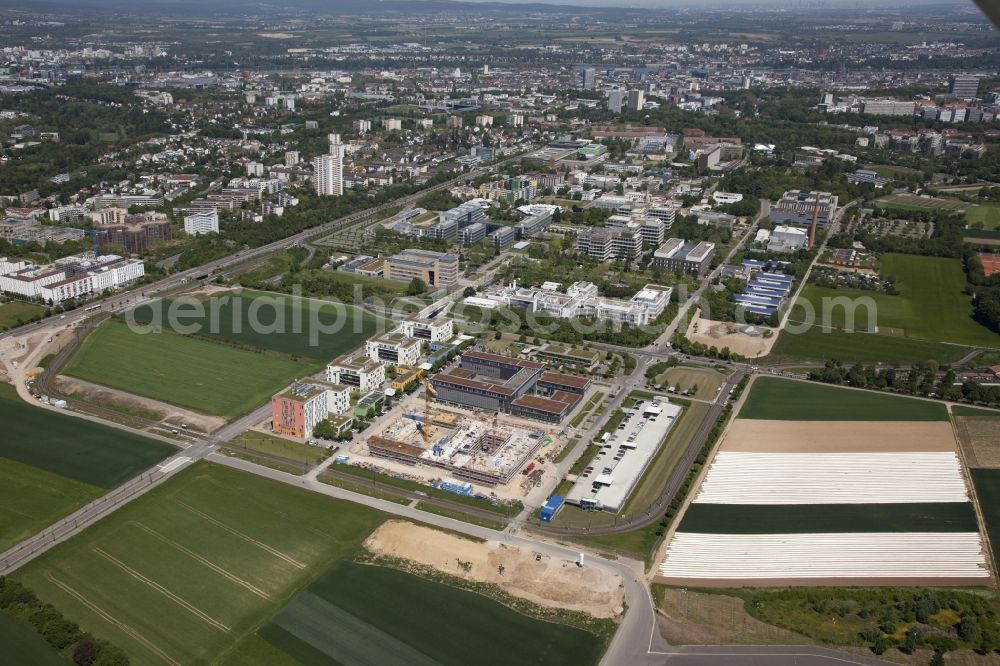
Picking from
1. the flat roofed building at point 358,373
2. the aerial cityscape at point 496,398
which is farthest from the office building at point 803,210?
the flat roofed building at point 358,373

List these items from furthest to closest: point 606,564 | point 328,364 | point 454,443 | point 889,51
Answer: point 889,51 < point 328,364 < point 454,443 < point 606,564

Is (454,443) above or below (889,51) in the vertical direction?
below

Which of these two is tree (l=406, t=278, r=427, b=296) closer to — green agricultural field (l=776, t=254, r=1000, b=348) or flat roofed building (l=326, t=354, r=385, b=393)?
flat roofed building (l=326, t=354, r=385, b=393)

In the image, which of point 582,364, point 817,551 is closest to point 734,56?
point 582,364

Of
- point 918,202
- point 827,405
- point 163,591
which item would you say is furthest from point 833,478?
point 918,202

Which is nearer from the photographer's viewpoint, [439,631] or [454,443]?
[439,631]

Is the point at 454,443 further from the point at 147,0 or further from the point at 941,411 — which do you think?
the point at 147,0

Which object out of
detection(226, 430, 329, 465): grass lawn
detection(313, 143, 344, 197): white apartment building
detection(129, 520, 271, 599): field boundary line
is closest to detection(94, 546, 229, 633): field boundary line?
detection(129, 520, 271, 599): field boundary line
